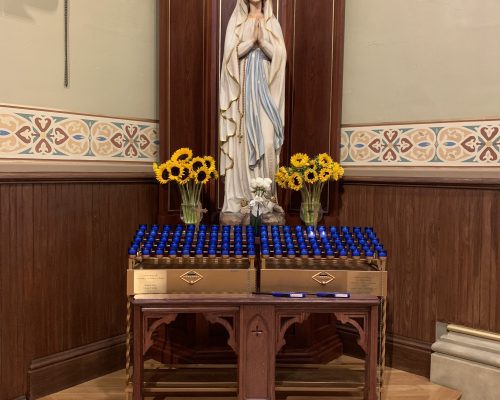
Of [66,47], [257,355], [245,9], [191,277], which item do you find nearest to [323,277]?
[257,355]

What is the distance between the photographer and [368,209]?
355 centimetres

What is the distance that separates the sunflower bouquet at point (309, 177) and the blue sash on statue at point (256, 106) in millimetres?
201

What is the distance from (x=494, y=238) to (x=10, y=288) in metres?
2.68

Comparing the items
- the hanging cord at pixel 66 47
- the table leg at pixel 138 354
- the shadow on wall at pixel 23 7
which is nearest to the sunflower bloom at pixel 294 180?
the table leg at pixel 138 354

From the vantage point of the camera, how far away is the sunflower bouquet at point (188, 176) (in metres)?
3.31

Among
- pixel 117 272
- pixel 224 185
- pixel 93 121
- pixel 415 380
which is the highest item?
A: pixel 93 121

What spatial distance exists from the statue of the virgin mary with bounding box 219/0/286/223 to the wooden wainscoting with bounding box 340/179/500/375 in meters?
0.70

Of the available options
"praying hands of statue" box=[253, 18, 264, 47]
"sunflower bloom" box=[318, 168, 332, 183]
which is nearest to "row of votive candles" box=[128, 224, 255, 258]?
"sunflower bloom" box=[318, 168, 332, 183]

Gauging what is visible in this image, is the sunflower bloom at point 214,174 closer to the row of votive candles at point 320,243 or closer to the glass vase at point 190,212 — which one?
the glass vase at point 190,212

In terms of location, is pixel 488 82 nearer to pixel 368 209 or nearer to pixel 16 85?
pixel 368 209

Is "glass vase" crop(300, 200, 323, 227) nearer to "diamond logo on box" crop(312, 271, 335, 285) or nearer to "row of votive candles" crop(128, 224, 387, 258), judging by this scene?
"row of votive candles" crop(128, 224, 387, 258)

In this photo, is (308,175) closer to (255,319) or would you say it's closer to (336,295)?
(336,295)

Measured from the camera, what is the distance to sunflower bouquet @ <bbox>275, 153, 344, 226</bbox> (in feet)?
11.0

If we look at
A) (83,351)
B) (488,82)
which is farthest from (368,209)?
(83,351)
